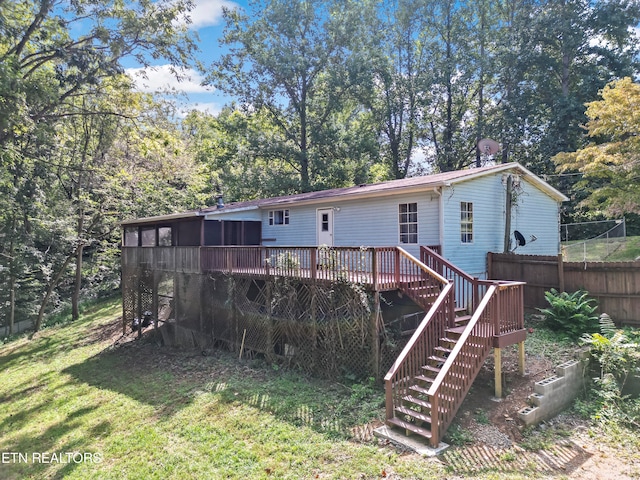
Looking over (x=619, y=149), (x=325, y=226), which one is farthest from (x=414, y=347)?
(x=619, y=149)

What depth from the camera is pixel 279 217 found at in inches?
604

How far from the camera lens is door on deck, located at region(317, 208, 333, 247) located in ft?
43.1

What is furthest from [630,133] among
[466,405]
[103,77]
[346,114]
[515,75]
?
[346,114]

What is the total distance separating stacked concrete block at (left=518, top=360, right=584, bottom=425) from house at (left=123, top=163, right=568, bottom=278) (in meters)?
4.07

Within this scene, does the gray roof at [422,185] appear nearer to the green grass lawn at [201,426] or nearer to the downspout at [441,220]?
the downspout at [441,220]

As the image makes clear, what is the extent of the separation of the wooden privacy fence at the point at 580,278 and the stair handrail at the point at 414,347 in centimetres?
419

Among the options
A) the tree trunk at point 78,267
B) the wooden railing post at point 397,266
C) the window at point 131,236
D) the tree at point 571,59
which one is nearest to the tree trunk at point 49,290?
the tree trunk at point 78,267

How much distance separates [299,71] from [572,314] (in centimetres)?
2339

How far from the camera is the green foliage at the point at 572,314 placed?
27.5ft

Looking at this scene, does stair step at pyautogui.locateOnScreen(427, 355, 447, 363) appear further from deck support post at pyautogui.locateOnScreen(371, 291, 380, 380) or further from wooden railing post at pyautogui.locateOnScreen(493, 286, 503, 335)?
deck support post at pyautogui.locateOnScreen(371, 291, 380, 380)

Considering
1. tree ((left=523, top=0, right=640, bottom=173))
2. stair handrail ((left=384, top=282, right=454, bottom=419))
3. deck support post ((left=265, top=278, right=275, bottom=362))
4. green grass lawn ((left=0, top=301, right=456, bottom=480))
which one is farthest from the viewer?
tree ((left=523, top=0, right=640, bottom=173))

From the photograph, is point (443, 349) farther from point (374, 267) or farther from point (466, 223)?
point (466, 223)

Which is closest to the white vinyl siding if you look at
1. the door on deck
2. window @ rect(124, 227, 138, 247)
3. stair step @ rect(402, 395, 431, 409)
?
the door on deck

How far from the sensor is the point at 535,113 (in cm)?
2289
